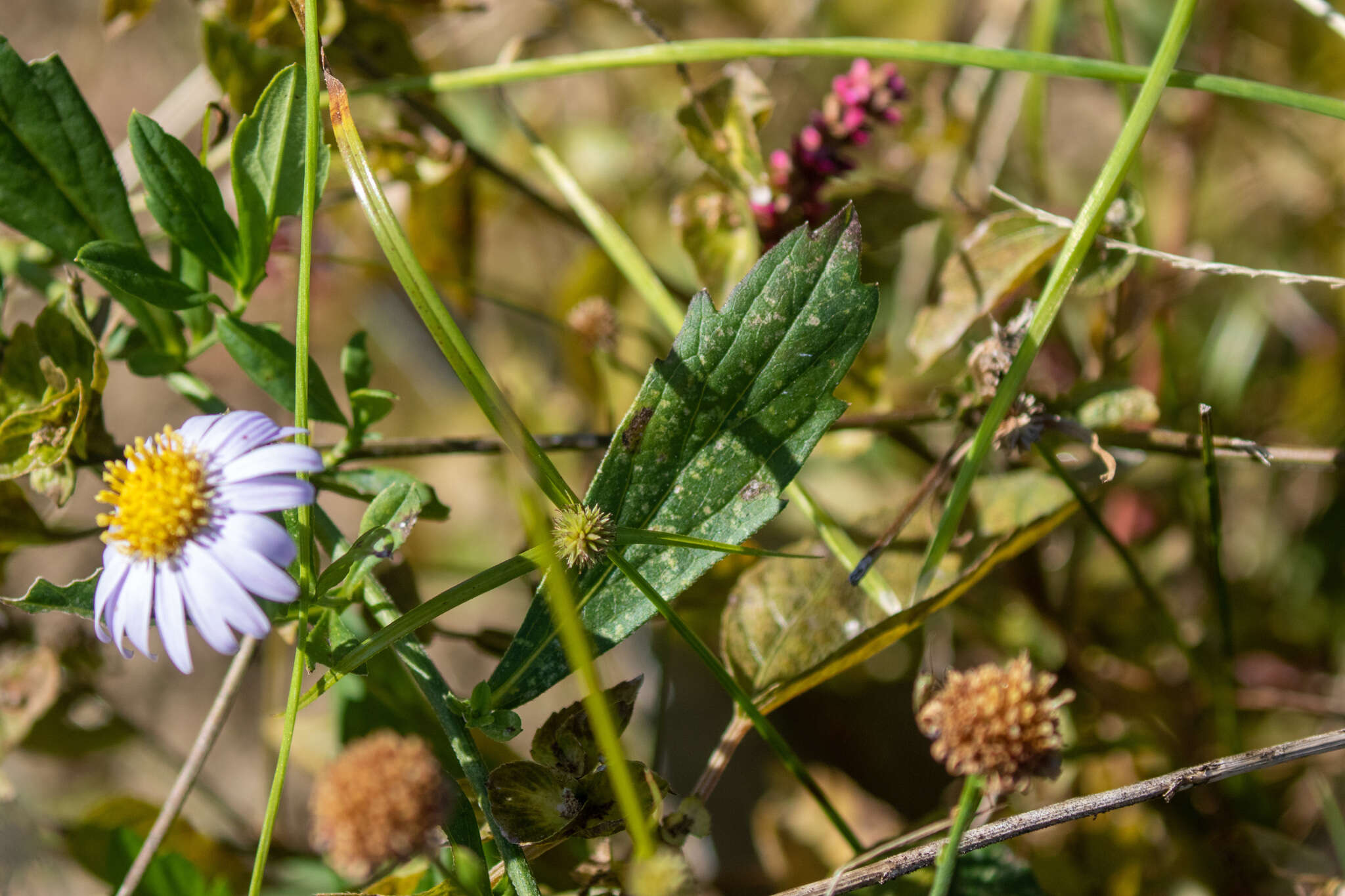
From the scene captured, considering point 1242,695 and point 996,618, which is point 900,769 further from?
point 1242,695

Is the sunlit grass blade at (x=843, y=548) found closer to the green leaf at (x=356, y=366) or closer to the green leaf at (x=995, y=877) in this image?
the green leaf at (x=995, y=877)

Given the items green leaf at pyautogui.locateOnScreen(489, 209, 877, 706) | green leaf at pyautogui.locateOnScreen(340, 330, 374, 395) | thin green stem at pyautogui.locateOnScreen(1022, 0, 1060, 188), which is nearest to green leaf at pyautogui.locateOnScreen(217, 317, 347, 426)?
green leaf at pyautogui.locateOnScreen(340, 330, 374, 395)

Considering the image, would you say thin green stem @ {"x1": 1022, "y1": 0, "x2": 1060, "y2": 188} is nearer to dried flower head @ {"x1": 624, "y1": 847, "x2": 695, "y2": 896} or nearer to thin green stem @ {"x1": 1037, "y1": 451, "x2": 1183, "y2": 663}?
thin green stem @ {"x1": 1037, "y1": 451, "x2": 1183, "y2": 663}

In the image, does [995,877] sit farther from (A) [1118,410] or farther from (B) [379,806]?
(B) [379,806]

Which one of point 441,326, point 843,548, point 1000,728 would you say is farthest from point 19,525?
point 1000,728

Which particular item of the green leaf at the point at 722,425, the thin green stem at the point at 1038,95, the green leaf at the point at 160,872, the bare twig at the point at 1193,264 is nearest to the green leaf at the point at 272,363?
the green leaf at the point at 722,425
